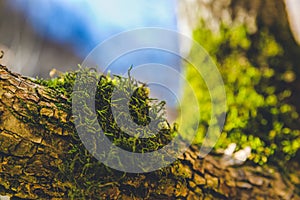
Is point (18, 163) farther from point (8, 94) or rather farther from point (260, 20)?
point (260, 20)

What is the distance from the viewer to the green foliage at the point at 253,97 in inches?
40.1

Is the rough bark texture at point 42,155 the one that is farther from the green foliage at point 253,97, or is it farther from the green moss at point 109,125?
the green foliage at point 253,97

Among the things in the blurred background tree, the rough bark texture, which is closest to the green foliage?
the blurred background tree

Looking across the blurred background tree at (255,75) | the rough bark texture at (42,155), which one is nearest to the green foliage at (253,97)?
the blurred background tree at (255,75)

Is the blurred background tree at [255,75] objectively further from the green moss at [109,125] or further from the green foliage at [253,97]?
the green moss at [109,125]

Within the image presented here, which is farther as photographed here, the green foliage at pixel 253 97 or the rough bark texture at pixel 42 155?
the green foliage at pixel 253 97

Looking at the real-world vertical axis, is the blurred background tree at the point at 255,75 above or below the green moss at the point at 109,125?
above

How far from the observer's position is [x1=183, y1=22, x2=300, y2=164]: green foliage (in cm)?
102

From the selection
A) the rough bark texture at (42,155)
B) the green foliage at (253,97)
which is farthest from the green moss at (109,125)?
the green foliage at (253,97)

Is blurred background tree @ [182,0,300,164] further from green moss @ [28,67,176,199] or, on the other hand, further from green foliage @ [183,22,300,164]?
green moss @ [28,67,176,199]

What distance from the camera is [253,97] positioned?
1.11m

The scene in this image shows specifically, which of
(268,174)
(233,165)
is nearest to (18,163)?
(233,165)

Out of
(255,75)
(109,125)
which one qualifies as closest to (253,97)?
(255,75)

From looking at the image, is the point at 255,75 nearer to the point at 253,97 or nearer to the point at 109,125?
the point at 253,97
